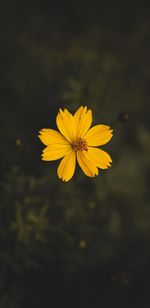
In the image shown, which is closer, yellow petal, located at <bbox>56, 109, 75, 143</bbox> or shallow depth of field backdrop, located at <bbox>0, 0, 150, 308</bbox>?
yellow petal, located at <bbox>56, 109, 75, 143</bbox>

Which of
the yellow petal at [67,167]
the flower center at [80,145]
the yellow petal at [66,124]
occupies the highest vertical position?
the yellow petal at [66,124]

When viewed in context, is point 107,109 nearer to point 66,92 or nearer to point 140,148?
point 66,92

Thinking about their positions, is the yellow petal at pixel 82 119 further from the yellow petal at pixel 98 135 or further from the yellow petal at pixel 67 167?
the yellow petal at pixel 67 167

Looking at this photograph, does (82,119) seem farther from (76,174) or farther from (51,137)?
(76,174)

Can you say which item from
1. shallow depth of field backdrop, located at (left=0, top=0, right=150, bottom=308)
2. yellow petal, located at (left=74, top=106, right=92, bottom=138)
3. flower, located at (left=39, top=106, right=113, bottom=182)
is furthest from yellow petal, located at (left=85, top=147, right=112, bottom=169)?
shallow depth of field backdrop, located at (left=0, top=0, right=150, bottom=308)

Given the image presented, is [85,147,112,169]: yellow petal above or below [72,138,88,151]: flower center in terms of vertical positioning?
below

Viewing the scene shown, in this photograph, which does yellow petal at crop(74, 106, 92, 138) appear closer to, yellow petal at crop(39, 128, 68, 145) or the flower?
the flower

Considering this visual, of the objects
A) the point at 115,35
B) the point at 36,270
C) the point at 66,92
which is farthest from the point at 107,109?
the point at 36,270

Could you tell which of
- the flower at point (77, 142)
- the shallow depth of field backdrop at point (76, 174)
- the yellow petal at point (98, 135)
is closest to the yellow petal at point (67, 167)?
the flower at point (77, 142)
